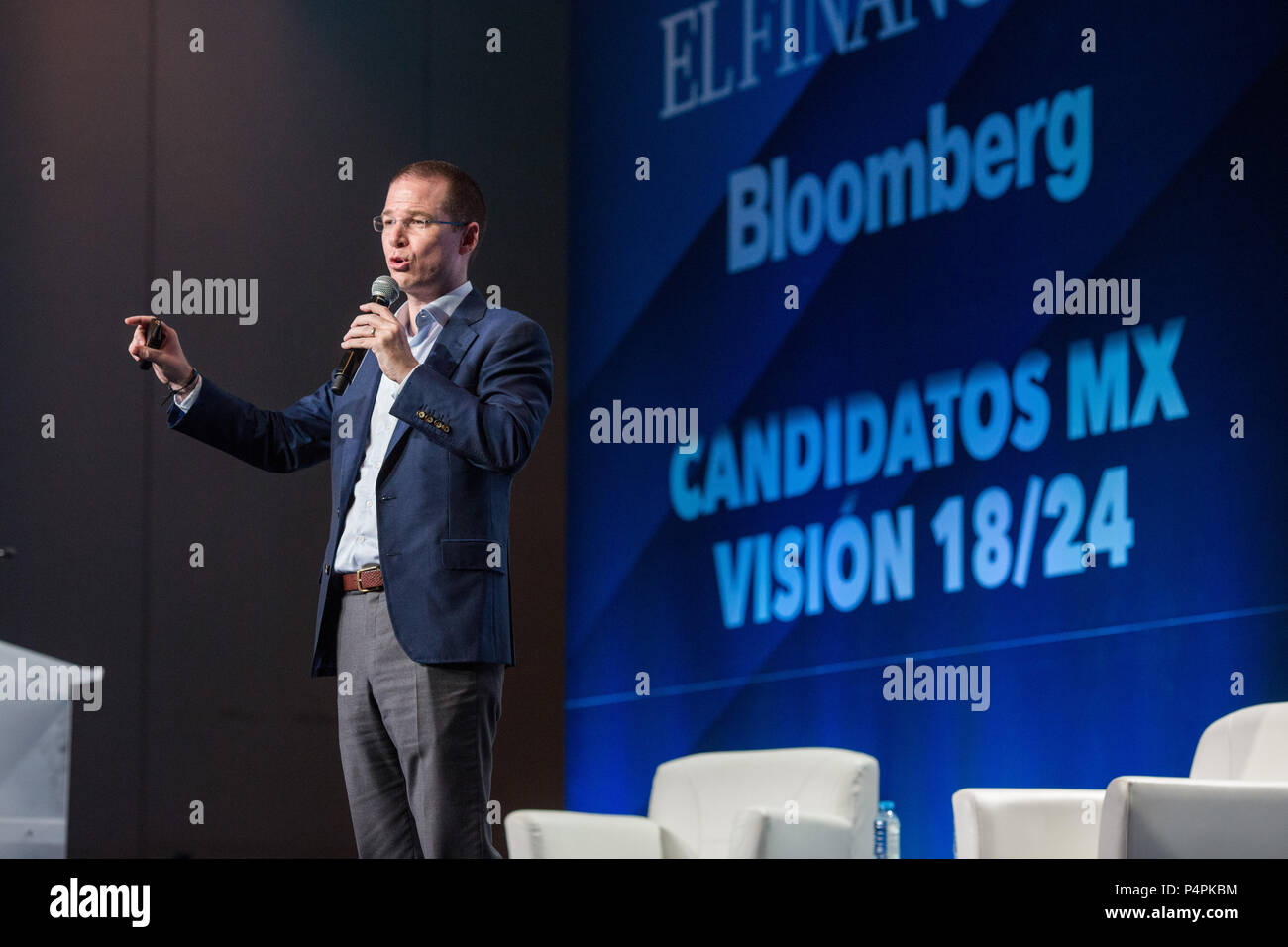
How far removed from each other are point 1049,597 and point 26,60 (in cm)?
383

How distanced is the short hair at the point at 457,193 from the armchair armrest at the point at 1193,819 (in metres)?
2.04

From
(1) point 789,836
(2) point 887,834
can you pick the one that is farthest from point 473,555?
(2) point 887,834

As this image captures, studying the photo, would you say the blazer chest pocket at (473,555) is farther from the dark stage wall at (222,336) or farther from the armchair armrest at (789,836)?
the dark stage wall at (222,336)

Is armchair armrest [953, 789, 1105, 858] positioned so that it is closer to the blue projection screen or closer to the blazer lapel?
the blue projection screen

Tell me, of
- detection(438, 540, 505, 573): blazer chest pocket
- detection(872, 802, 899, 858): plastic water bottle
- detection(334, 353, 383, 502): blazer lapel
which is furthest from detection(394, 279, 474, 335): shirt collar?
detection(872, 802, 899, 858): plastic water bottle

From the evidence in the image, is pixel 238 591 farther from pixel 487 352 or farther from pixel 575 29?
pixel 575 29

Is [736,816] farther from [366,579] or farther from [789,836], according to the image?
[366,579]

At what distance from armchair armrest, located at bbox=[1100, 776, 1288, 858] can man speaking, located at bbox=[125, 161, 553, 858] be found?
1.47m

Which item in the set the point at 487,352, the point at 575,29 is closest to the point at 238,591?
the point at 487,352

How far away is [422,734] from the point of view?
3.04 m

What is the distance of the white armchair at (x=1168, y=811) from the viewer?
10.8 ft

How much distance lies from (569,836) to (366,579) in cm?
102

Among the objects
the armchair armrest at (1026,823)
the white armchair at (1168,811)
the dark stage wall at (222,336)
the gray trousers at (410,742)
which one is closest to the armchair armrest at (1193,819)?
the white armchair at (1168,811)

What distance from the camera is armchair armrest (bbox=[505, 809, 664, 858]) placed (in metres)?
3.71
